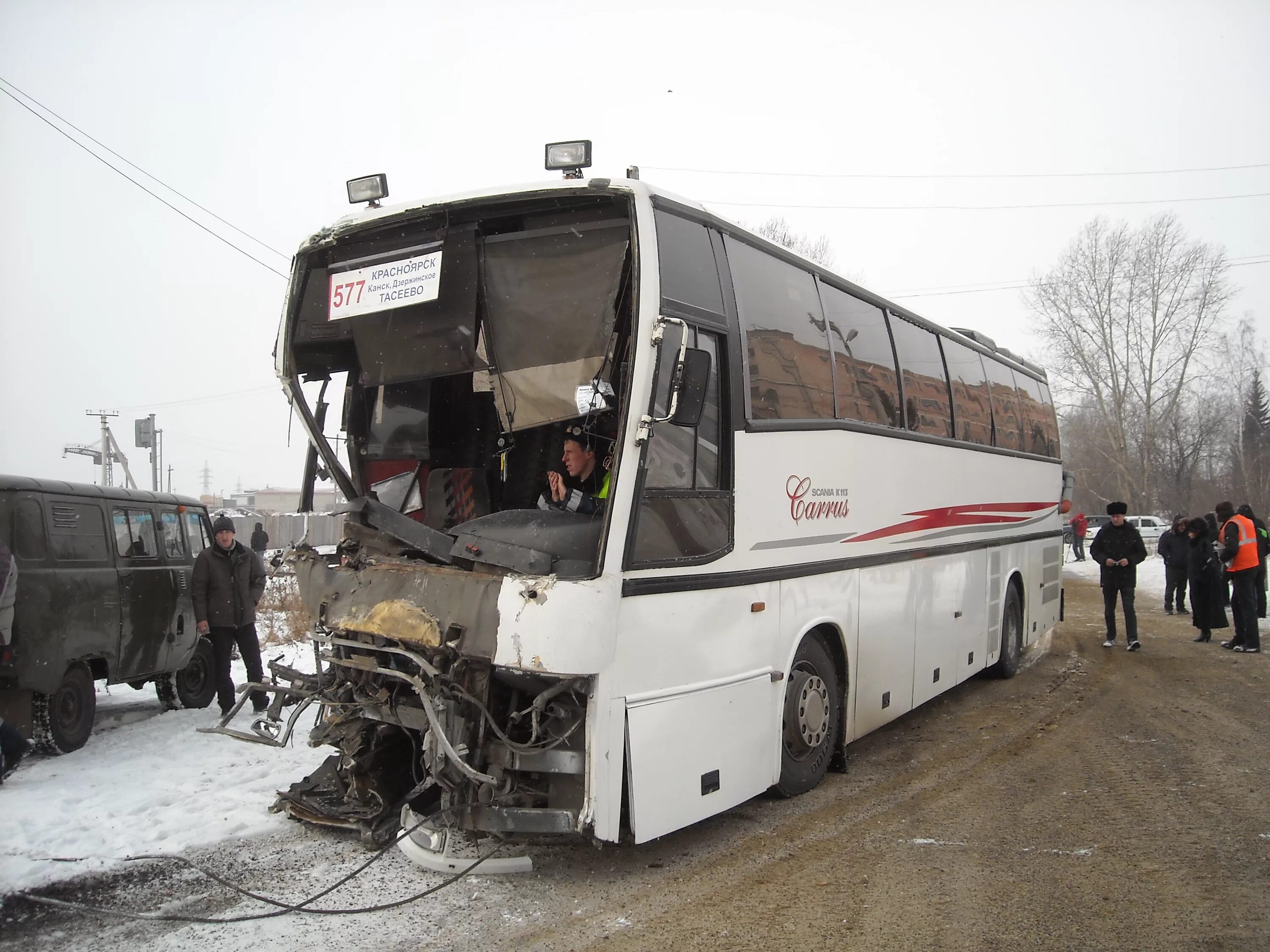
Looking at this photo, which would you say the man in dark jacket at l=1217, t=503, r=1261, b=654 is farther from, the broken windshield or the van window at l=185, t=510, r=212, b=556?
the van window at l=185, t=510, r=212, b=556

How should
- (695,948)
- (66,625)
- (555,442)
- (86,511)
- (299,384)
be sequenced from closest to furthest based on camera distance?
(695,948) → (299,384) → (555,442) → (66,625) → (86,511)

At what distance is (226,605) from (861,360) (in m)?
6.25

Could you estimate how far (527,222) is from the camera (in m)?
5.02

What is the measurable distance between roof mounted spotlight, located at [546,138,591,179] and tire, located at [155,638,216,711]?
258 inches

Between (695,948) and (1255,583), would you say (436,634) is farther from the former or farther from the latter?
(1255,583)

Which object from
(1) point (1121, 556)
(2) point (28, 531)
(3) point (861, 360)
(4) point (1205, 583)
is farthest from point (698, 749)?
(4) point (1205, 583)

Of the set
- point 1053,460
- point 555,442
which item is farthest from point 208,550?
point 1053,460

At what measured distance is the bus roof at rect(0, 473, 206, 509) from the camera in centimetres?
725

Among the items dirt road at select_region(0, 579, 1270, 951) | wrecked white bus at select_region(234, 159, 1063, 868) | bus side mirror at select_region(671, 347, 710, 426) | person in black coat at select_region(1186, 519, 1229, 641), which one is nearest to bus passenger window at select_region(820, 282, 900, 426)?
wrecked white bus at select_region(234, 159, 1063, 868)

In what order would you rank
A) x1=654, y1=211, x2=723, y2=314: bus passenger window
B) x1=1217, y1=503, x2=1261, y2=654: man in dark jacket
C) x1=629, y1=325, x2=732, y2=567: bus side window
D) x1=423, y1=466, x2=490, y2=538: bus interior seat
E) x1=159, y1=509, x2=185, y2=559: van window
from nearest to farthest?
x1=629, y1=325, x2=732, y2=567: bus side window
x1=654, y1=211, x2=723, y2=314: bus passenger window
x1=423, y1=466, x2=490, y2=538: bus interior seat
x1=159, y1=509, x2=185, y2=559: van window
x1=1217, y1=503, x2=1261, y2=654: man in dark jacket

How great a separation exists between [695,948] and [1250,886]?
2934 mm

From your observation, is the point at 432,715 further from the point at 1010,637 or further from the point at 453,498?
the point at 1010,637

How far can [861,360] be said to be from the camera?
688 cm

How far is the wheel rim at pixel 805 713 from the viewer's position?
570 cm
